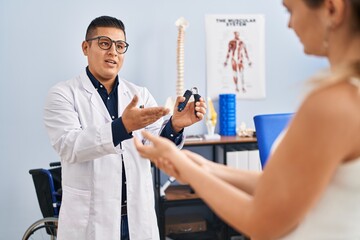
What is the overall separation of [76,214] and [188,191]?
1359mm

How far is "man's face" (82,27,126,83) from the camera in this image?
164 centimetres

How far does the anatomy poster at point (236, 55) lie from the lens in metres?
2.96

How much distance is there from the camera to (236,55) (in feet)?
9.89

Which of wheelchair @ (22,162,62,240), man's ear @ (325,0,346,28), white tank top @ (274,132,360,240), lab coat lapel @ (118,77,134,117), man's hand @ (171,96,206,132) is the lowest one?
wheelchair @ (22,162,62,240)

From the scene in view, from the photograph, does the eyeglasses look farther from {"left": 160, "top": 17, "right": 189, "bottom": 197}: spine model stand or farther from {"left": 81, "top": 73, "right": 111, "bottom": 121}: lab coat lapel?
{"left": 160, "top": 17, "right": 189, "bottom": 197}: spine model stand

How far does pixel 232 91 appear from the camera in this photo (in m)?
3.03

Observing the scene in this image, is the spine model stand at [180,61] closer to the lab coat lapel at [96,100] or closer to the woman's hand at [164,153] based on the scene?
the lab coat lapel at [96,100]

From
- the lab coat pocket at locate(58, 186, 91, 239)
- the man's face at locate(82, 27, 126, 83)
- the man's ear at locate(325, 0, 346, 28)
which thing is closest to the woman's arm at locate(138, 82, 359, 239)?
the man's ear at locate(325, 0, 346, 28)

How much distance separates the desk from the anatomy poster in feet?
1.47

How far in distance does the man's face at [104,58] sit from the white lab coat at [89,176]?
9 centimetres

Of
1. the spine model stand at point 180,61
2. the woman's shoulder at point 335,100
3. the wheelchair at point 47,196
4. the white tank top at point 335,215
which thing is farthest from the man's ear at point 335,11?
the spine model stand at point 180,61

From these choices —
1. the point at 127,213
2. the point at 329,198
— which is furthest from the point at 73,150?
the point at 329,198

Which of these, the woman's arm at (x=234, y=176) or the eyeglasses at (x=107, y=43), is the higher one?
the eyeglasses at (x=107, y=43)

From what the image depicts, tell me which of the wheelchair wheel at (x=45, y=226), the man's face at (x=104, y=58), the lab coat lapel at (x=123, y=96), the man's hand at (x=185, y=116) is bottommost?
the wheelchair wheel at (x=45, y=226)
